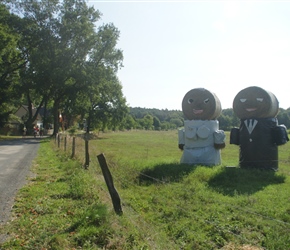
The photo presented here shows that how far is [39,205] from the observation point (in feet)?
24.7

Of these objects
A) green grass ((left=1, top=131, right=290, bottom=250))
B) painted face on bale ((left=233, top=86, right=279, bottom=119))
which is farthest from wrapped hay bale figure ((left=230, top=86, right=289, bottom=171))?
green grass ((left=1, top=131, right=290, bottom=250))

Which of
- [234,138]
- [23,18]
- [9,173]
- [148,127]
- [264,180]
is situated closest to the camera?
[264,180]

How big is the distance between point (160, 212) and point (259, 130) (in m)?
6.26

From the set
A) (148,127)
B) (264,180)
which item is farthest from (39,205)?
(148,127)

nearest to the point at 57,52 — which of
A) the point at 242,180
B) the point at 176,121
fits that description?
the point at 242,180

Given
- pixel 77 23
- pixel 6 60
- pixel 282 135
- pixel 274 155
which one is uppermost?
pixel 77 23

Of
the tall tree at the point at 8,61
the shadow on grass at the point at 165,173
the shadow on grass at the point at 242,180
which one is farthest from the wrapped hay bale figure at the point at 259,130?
the tall tree at the point at 8,61

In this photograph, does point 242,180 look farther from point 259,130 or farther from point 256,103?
point 256,103

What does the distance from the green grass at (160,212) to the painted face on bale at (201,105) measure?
2830mm

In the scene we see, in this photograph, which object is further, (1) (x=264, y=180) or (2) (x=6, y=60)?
(2) (x=6, y=60)

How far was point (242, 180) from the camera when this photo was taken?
1093 centimetres

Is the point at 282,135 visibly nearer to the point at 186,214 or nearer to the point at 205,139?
the point at 205,139

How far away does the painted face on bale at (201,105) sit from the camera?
1390 centimetres

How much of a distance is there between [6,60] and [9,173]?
29.2m
